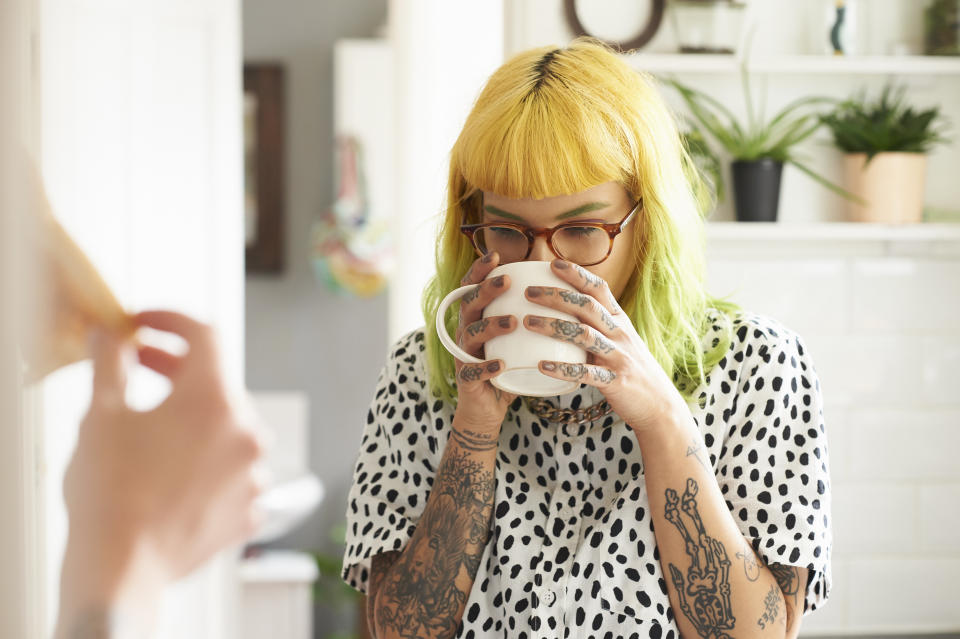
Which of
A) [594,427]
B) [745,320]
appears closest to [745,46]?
[745,320]

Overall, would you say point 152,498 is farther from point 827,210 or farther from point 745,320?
point 827,210

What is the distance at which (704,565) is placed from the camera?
76 cm

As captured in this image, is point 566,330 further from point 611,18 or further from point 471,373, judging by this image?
point 611,18

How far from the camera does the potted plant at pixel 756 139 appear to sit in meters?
1.31

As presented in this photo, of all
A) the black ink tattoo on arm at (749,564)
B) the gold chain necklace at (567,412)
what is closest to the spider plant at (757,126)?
the gold chain necklace at (567,412)

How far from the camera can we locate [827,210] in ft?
4.62

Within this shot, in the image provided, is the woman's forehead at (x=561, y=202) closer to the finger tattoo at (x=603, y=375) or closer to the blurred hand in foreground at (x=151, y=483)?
the finger tattoo at (x=603, y=375)

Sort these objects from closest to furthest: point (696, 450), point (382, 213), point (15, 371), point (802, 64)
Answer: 1. point (15, 371)
2. point (696, 450)
3. point (802, 64)
4. point (382, 213)

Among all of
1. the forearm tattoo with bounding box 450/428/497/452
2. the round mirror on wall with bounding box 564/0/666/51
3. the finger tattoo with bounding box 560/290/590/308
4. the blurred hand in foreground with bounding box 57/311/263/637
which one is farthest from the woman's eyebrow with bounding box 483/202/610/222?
the round mirror on wall with bounding box 564/0/666/51

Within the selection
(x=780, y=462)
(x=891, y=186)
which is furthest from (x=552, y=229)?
(x=891, y=186)

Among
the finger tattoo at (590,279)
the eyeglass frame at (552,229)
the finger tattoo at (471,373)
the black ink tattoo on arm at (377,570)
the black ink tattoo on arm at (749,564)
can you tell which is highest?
the eyeglass frame at (552,229)

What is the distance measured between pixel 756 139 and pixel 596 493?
724 mm

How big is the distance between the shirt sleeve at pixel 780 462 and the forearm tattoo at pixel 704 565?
6 cm

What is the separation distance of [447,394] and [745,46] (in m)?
0.85
